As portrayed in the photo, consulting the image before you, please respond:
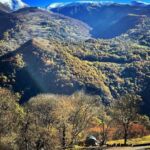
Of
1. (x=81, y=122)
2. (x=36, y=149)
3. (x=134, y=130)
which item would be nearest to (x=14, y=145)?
(x=36, y=149)

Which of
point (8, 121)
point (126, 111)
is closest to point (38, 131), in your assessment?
point (8, 121)

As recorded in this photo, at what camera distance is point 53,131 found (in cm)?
11444

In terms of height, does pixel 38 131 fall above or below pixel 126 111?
below

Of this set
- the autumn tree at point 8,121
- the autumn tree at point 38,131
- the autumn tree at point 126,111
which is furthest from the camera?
the autumn tree at point 126,111

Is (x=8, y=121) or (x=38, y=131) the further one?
(x=8, y=121)

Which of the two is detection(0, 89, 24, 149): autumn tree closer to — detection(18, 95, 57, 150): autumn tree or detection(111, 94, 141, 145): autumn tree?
detection(18, 95, 57, 150): autumn tree

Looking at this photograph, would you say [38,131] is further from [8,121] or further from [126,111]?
[126,111]

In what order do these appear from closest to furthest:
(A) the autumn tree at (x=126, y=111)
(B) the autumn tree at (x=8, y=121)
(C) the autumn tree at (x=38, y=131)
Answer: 1. (B) the autumn tree at (x=8, y=121)
2. (C) the autumn tree at (x=38, y=131)
3. (A) the autumn tree at (x=126, y=111)

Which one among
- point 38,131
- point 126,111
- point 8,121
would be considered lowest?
point 38,131

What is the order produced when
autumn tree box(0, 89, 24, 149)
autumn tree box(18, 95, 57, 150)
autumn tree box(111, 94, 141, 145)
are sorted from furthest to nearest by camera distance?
1. autumn tree box(111, 94, 141, 145)
2. autumn tree box(18, 95, 57, 150)
3. autumn tree box(0, 89, 24, 149)

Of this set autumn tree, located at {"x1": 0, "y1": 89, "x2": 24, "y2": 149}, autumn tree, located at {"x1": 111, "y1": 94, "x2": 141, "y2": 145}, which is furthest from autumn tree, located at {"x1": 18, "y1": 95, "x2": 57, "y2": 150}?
autumn tree, located at {"x1": 111, "y1": 94, "x2": 141, "y2": 145}

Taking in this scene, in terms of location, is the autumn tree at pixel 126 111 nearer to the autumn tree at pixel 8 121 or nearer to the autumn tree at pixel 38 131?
the autumn tree at pixel 38 131

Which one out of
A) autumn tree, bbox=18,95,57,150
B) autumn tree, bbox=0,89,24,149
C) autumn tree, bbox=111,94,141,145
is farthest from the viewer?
autumn tree, bbox=111,94,141,145

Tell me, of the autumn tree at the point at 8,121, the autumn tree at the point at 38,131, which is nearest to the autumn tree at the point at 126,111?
the autumn tree at the point at 38,131
